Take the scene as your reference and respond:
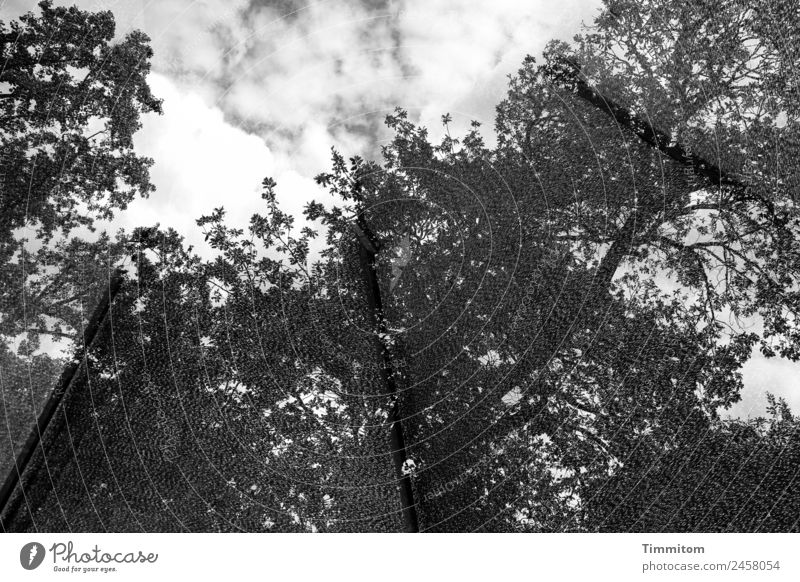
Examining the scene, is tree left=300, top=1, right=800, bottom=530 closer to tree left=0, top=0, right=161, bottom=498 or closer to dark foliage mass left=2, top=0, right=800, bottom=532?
dark foliage mass left=2, top=0, right=800, bottom=532

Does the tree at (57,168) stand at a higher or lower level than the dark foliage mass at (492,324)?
higher

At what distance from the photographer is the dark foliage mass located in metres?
1.83

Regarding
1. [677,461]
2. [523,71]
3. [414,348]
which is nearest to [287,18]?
[523,71]

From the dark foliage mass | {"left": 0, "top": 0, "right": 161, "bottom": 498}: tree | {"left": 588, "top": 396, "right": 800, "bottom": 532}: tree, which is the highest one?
{"left": 0, "top": 0, "right": 161, "bottom": 498}: tree

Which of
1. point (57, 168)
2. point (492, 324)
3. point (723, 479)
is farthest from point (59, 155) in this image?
point (723, 479)

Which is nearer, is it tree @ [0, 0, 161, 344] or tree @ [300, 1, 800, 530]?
tree @ [300, 1, 800, 530]

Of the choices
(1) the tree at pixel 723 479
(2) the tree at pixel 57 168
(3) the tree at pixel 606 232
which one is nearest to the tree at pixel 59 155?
(2) the tree at pixel 57 168

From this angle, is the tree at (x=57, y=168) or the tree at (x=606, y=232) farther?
the tree at (x=57, y=168)

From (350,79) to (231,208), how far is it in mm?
553

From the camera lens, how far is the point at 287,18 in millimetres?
1932

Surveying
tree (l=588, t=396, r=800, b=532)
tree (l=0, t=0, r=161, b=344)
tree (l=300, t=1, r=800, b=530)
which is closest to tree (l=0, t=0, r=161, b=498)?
tree (l=0, t=0, r=161, b=344)

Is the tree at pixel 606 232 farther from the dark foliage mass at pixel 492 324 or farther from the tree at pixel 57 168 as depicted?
the tree at pixel 57 168

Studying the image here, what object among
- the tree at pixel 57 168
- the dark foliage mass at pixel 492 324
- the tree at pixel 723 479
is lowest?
the tree at pixel 723 479

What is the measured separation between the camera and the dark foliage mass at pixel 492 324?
1.83 meters
